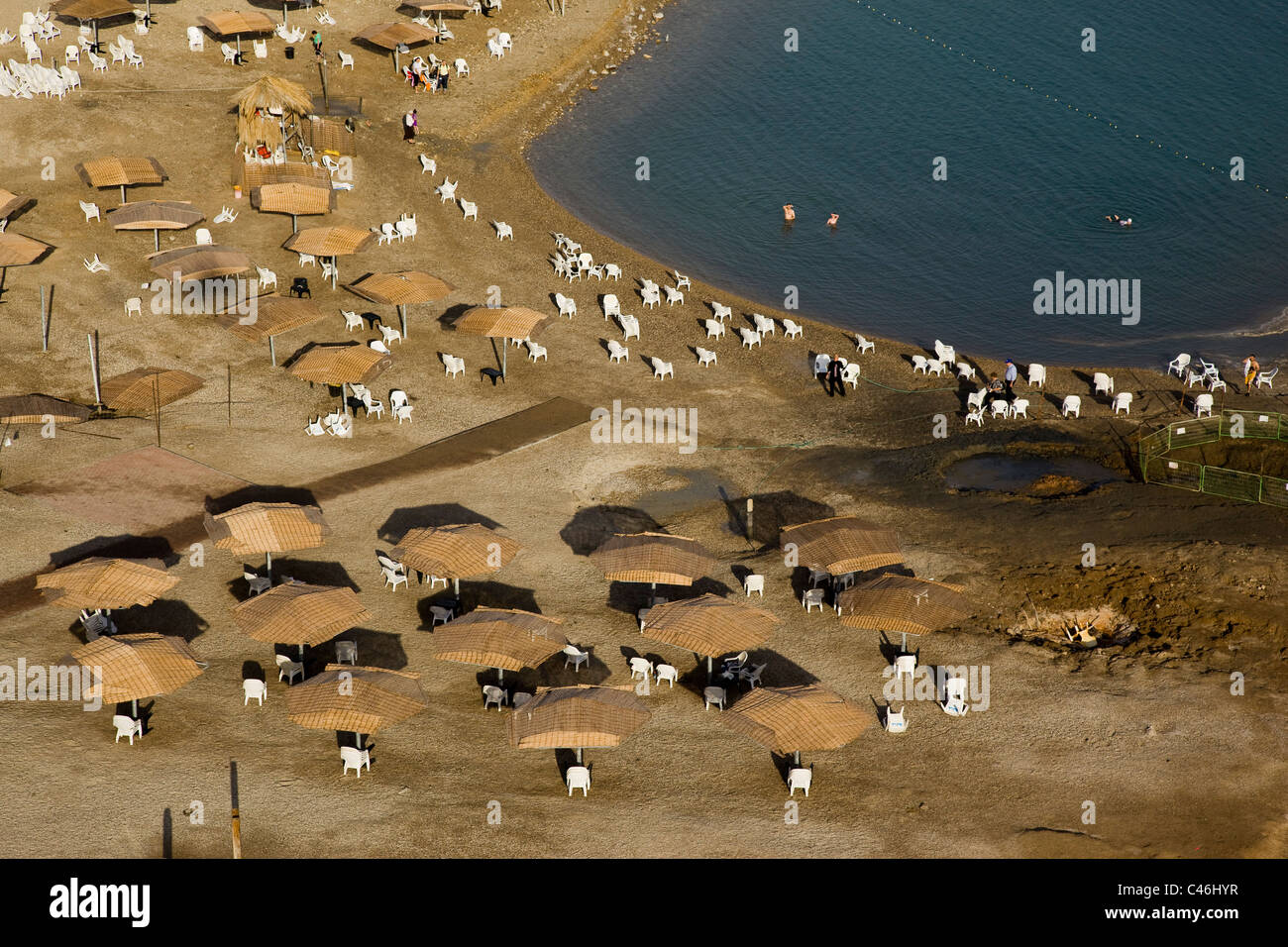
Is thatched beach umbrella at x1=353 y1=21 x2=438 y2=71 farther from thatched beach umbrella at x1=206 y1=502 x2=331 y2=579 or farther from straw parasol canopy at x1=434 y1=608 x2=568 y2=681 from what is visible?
straw parasol canopy at x1=434 y1=608 x2=568 y2=681

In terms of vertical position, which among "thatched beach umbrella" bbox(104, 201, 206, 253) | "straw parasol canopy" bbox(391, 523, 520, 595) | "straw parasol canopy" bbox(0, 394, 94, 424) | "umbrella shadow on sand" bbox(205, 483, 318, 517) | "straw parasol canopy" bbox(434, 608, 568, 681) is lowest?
"straw parasol canopy" bbox(434, 608, 568, 681)

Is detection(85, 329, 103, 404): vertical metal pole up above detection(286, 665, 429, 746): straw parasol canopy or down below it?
above

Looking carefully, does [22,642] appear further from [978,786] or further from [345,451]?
[978,786]

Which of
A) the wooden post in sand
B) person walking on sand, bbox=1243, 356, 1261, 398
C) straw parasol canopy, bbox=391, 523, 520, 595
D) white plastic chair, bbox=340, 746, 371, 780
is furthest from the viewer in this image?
person walking on sand, bbox=1243, 356, 1261, 398

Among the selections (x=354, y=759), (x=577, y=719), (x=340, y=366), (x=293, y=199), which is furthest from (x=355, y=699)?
(x=293, y=199)

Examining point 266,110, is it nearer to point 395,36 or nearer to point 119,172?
point 119,172

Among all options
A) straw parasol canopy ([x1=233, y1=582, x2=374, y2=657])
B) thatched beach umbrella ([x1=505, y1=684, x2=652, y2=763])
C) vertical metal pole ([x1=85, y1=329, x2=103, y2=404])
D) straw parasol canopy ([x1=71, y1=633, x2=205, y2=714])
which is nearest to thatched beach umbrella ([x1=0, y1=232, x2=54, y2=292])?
vertical metal pole ([x1=85, y1=329, x2=103, y2=404])
